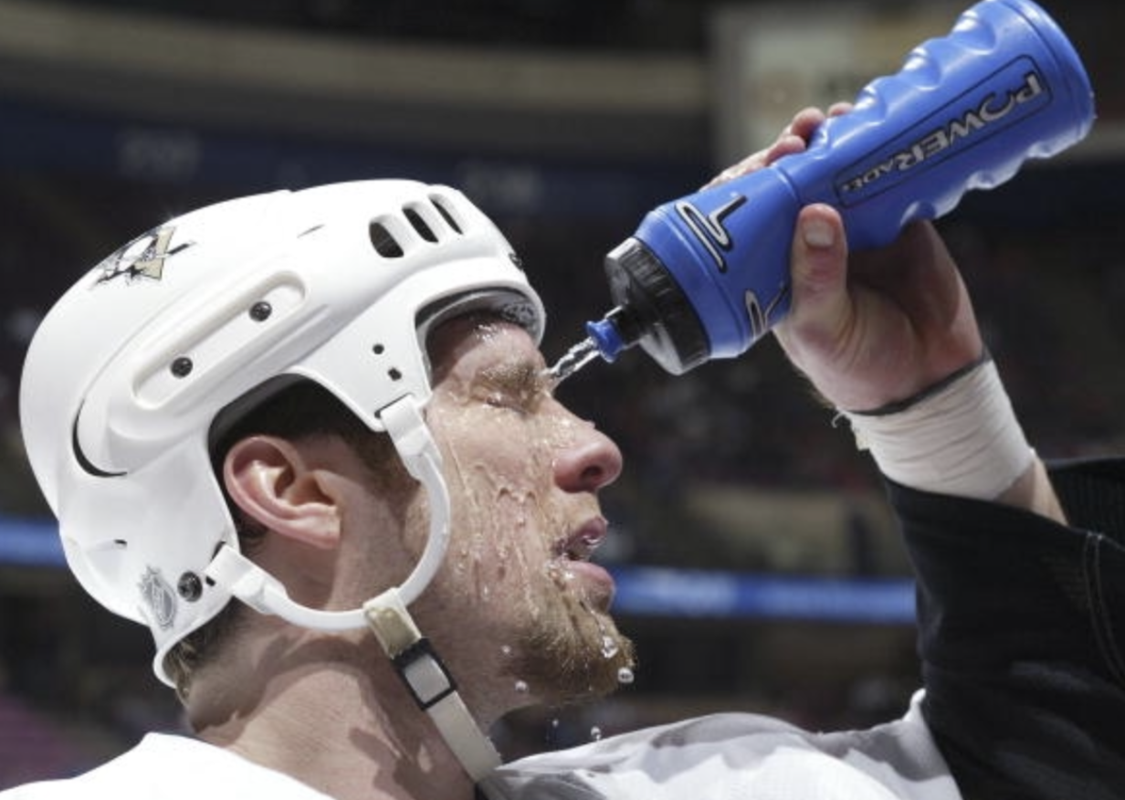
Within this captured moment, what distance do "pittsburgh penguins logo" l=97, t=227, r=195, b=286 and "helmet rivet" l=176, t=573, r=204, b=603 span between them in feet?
0.92

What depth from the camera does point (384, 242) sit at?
1620mm

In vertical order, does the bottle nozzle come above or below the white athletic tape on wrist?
above

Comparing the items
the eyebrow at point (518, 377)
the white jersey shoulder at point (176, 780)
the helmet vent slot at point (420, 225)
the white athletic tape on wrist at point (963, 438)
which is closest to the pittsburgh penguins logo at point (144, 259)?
the helmet vent slot at point (420, 225)

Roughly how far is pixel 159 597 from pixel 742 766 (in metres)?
0.59

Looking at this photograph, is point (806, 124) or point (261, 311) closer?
point (261, 311)

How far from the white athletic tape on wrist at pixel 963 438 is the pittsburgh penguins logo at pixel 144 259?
2.48 feet

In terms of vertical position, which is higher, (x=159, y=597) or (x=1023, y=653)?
(x=159, y=597)

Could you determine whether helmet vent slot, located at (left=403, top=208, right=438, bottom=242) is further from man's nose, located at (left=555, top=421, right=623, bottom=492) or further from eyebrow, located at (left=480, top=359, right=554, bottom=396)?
man's nose, located at (left=555, top=421, right=623, bottom=492)

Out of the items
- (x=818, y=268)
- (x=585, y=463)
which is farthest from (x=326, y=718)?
(x=818, y=268)

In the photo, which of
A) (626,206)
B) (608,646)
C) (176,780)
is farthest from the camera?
(626,206)

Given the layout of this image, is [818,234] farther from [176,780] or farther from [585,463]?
[176,780]

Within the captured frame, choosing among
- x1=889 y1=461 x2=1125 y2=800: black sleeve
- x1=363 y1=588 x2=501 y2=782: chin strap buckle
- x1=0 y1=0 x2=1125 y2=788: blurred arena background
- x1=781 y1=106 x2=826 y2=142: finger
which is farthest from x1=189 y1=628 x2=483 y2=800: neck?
x1=0 y1=0 x2=1125 y2=788: blurred arena background

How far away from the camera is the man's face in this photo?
5.09ft

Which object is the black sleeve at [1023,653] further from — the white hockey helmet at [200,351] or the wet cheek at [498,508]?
the white hockey helmet at [200,351]
